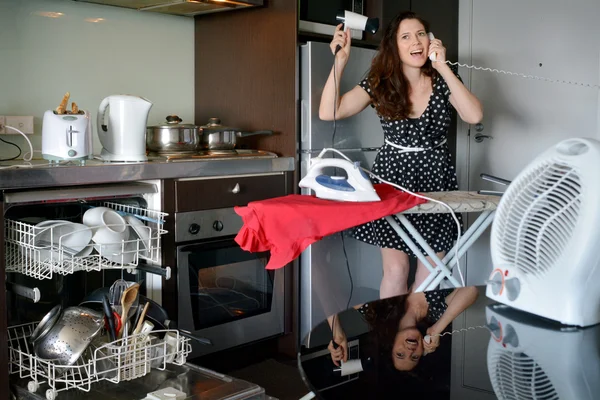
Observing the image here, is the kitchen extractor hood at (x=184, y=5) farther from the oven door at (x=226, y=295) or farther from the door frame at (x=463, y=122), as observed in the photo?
the door frame at (x=463, y=122)

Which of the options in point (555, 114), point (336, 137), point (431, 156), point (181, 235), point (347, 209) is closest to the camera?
point (347, 209)

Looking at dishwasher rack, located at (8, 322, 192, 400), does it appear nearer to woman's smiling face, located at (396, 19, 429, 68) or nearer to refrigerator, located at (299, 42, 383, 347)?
refrigerator, located at (299, 42, 383, 347)

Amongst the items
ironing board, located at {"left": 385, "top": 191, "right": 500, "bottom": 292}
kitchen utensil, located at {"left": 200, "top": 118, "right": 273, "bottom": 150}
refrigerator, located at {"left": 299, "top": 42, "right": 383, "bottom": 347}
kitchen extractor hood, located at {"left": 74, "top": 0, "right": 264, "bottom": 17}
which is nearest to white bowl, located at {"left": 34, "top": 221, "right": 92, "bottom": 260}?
kitchen utensil, located at {"left": 200, "top": 118, "right": 273, "bottom": 150}

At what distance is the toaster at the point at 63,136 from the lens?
2521mm

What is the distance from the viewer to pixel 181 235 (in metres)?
2.81

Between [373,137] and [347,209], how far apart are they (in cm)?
119

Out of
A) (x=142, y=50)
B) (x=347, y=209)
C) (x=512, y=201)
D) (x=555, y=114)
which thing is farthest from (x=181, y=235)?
(x=555, y=114)

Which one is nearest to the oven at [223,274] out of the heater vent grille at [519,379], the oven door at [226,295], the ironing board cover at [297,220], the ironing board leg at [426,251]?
the oven door at [226,295]

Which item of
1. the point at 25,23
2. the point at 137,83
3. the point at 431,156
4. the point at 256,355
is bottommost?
the point at 256,355

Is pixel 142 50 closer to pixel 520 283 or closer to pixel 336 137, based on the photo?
pixel 336 137

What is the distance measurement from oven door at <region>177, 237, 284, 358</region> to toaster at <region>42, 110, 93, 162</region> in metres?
0.54

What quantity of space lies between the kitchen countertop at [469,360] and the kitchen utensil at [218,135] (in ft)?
6.53

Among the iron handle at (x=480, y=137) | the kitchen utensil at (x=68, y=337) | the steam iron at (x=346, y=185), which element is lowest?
the kitchen utensil at (x=68, y=337)

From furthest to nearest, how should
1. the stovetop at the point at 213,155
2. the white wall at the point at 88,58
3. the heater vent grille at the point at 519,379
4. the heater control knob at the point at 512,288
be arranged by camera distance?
the white wall at the point at 88,58, the stovetop at the point at 213,155, the heater control knob at the point at 512,288, the heater vent grille at the point at 519,379
